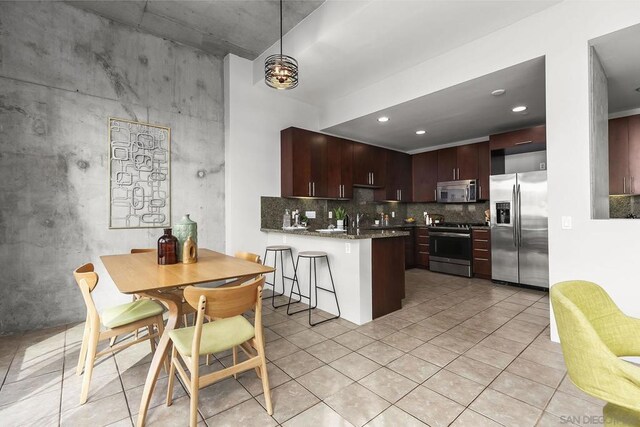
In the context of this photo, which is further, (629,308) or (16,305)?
(16,305)

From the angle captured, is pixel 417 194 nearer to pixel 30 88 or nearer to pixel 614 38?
pixel 614 38

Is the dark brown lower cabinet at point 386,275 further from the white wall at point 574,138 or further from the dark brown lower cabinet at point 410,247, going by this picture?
the dark brown lower cabinet at point 410,247

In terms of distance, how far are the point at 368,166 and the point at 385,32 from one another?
3.00m

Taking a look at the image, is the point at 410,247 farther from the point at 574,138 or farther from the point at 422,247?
the point at 574,138

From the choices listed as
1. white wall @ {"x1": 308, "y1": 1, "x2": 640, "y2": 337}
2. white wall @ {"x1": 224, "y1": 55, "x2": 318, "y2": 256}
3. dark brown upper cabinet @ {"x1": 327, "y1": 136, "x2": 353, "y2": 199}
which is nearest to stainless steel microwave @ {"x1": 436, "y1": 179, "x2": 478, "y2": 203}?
dark brown upper cabinet @ {"x1": 327, "y1": 136, "x2": 353, "y2": 199}

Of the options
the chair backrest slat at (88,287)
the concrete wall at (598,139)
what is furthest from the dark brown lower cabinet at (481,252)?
the chair backrest slat at (88,287)

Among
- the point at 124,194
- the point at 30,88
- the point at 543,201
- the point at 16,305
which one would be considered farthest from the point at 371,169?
the point at 16,305

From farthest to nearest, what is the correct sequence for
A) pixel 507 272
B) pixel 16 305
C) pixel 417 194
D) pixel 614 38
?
pixel 417 194 → pixel 507 272 → pixel 16 305 → pixel 614 38

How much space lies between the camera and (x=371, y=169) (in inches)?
232

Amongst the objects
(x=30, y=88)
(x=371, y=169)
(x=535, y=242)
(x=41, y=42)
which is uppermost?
(x=41, y=42)

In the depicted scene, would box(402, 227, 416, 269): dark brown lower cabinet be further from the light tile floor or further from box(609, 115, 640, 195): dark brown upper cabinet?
box(609, 115, 640, 195): dark brown upper cabinet

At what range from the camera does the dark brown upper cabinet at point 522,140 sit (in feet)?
15.0

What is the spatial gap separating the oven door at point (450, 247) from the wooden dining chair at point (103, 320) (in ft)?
16.2

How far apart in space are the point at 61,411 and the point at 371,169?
5.30 meters
